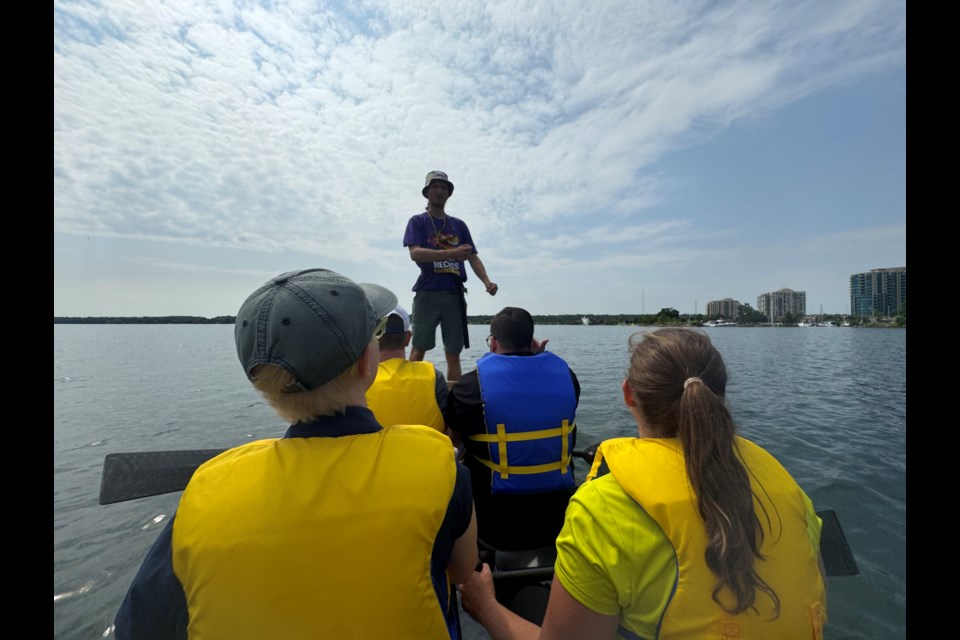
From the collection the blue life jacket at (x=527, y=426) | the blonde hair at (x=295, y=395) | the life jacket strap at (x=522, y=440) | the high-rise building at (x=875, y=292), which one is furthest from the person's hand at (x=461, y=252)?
the high-rise building at (x=875, y=292)

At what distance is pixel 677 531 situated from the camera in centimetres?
118

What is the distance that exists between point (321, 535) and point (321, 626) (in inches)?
9.1

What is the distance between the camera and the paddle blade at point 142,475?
2.80 m

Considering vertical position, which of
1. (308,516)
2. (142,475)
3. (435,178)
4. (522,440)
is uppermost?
(435,178)

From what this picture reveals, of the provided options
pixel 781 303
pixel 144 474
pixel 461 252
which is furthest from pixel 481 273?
pixel 781 303

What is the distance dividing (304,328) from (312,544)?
572 mm

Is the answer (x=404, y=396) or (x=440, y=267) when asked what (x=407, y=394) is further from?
(x=440, y=267)

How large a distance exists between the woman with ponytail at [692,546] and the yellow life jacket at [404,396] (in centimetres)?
189

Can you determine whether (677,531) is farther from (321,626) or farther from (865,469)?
(865,469)

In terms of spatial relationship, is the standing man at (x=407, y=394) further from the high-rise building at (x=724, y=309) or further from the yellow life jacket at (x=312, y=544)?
the high-rise building at (x=724, y=309)

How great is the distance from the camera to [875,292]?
8469 cm

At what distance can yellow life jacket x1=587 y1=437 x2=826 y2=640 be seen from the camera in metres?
1.15

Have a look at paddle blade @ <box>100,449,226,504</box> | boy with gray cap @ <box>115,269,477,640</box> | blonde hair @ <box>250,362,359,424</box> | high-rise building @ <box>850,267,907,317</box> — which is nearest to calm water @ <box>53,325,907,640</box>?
paddle blade @ <box>100,449,226,504</box>
